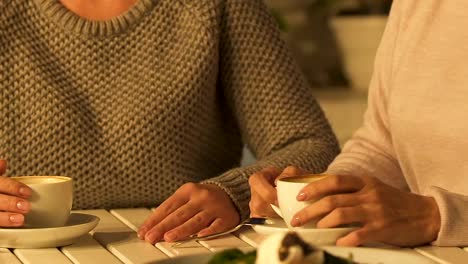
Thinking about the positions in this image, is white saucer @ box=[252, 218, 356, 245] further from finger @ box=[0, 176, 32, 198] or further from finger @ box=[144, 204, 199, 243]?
finger @ box=[0, 176, 32, 198]

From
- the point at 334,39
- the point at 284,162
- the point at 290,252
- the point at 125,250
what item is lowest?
the point at 334,39

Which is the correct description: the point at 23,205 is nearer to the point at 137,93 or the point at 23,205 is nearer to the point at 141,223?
the point at 141,223

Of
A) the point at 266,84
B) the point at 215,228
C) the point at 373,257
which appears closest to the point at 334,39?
the point at 266,84

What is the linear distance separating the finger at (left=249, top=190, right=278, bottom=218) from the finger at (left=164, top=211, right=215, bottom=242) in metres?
0.06

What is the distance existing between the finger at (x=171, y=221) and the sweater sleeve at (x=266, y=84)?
0.37m

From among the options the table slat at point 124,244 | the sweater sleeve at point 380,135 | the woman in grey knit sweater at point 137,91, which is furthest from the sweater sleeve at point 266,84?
the table slat at point 124,244

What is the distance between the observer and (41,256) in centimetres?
131

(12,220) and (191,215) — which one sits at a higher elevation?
(12,220)

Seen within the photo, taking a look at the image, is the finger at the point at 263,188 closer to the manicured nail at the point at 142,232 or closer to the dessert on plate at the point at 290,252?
the manicured nail at the point at 142,232

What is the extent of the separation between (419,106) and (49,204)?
594 millimetres

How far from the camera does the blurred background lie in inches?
133

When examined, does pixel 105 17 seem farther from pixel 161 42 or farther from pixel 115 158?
pixel 115 158

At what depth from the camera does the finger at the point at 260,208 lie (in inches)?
58.2

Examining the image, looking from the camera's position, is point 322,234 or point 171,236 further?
point 171,236
